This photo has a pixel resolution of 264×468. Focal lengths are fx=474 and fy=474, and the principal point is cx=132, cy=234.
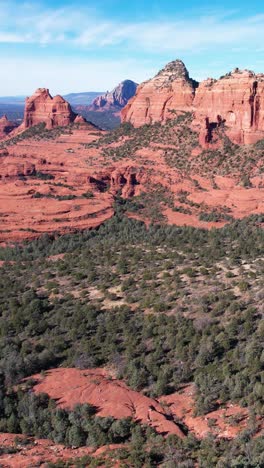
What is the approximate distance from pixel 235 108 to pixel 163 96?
18192 millimetres

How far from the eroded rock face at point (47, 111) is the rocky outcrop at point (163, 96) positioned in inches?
581

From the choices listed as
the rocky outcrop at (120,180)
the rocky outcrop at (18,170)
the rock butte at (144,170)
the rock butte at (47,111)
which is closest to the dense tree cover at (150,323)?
the rock butte at (144,170)

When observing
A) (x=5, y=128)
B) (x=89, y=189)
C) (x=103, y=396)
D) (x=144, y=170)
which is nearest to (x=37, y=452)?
(x=103, y=396)

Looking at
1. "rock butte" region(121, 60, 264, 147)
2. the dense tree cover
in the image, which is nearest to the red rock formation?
the dense tree cover

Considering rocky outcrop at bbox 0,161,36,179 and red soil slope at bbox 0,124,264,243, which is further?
rocky outcrop at bbox 0,161,36,179

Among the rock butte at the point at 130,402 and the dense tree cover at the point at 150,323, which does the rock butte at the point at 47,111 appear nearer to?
the dense tree cover at the point at 150,323

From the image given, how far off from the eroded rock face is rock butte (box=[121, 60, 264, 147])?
16447 mm

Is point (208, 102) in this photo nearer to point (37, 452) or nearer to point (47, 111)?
point (47, 111)

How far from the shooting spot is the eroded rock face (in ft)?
337

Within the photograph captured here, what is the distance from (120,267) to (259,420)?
22.3 meters

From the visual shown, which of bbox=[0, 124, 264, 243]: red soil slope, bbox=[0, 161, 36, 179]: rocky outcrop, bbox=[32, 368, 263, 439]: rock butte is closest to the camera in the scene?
bbox=[32, 368, 263, 439]: rock butte

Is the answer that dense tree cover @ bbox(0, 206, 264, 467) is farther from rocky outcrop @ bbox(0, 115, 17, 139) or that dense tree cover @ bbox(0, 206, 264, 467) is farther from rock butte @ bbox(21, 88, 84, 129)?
rocky outcrop @ bbox(0, 115, 17, 139)

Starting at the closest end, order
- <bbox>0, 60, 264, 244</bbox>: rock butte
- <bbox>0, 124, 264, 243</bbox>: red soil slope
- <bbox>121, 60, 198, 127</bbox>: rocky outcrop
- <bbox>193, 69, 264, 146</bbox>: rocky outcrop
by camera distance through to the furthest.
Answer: <bbox>0, 124, 264, 243</bbox>: red soil slope
<bbox>0, 60, 264, 244</bbox>: rock butte
<bbox>193, 69, 264, 146</bbox>: rocky outcrop
<bbox>121, 60, 198, 127</bbox>: rocky outcrop

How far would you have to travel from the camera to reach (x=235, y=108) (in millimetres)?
72688
